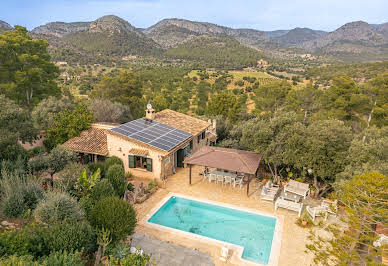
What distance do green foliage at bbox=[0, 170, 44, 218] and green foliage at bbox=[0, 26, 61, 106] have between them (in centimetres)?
2240

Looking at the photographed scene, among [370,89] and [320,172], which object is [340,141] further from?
[370,89]

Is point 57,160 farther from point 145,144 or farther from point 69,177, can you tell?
point 145,144

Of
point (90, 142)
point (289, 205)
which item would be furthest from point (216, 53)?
point (289, 205)

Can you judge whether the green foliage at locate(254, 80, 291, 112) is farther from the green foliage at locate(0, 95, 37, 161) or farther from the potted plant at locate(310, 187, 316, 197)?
the green foliage at locate(0, 95, 37, 161)

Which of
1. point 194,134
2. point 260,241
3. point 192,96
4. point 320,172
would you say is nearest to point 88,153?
point 194,134

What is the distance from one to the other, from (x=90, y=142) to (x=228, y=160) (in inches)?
460

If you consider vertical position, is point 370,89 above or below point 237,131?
above

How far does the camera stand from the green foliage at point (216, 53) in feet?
341

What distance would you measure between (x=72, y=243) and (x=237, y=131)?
60.1ft

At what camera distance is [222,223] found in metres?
14.7

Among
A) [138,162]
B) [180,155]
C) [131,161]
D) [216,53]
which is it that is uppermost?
[216,53]

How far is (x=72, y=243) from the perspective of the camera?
Result: 9.26m

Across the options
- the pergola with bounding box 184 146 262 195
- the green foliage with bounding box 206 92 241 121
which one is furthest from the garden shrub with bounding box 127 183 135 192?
the green foliage with bounding box 206 92 241 121

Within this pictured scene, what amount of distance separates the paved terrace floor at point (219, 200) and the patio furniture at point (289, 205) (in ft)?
1.06
